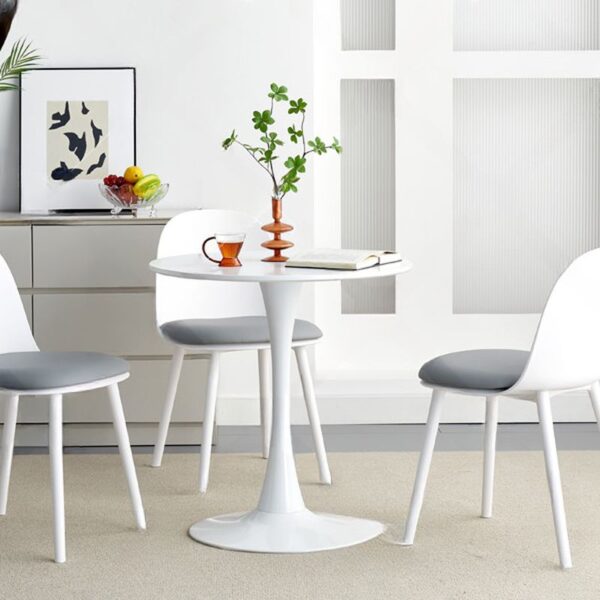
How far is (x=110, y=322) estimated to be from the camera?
418 cm

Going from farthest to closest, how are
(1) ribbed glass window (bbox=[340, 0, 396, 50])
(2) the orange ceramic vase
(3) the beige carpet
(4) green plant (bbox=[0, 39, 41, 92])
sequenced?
1. (1) ribbed glass window (bbox=[340, 0, 396, 50])
2. (4) green plant (bbox=[0, 39, 41, 92])
3. (2) the orange ceramic vase
4. (3) the beige carpet

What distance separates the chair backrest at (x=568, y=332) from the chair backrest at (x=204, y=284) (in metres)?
1.33

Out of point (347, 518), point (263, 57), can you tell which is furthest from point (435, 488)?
point (263, 57)

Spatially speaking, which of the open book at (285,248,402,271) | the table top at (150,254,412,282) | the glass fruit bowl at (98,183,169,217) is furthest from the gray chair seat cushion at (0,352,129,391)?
the glass fruit bowl at (98,183,169,217)

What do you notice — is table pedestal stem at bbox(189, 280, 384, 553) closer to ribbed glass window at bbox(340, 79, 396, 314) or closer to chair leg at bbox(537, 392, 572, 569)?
chair leg at bbox(537, 392, 572, 569)

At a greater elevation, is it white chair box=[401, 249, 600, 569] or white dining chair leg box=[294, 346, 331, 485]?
white chair box=[401, 249, 600, 569]

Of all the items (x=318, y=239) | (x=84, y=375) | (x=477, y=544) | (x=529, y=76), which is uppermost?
(x=529, y=76)

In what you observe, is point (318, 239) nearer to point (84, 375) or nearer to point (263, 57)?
point (263, 57)

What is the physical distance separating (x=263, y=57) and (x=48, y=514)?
1.98m

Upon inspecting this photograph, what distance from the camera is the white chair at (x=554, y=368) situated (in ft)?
9.24

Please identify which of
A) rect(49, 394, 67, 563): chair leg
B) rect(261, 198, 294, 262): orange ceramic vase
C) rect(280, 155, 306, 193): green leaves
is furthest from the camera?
rect(261, 198, 294, 262): orange ceramic vase

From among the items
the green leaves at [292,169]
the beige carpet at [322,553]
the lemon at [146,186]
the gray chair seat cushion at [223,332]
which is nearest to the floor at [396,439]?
the beige carpet at [322,553]

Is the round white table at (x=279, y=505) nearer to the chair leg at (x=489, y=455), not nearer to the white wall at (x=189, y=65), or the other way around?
the chair leg at (x=489, y=455)

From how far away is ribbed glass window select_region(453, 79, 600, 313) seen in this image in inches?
189
